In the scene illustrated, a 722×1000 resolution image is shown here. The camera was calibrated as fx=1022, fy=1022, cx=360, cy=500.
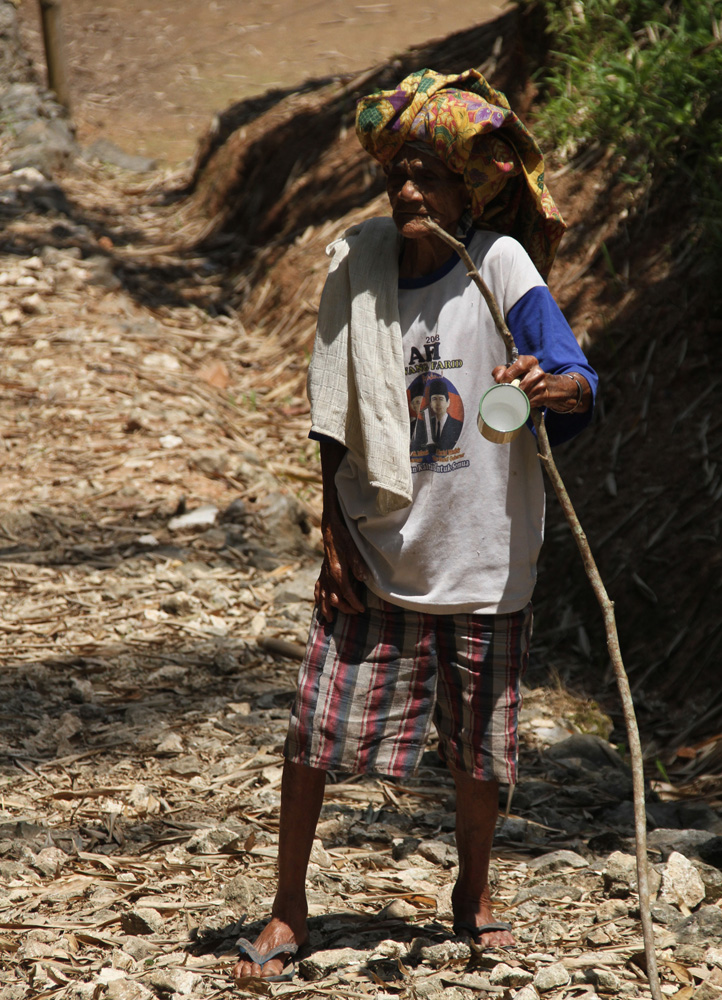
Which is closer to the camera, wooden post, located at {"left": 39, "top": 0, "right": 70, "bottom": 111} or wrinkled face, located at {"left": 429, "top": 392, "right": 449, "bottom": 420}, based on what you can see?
wrinkled face, located at {"left": 429, "top": 392, "right": 449, "bottom": 420}

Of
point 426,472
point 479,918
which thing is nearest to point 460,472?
point 426,472

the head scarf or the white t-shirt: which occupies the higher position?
the head scarf

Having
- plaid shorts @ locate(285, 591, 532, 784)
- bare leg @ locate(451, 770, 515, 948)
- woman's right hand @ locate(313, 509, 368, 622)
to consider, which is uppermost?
woman's right hand @ locate(313, 509, 368, 622)

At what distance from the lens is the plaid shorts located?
2131 millimetres

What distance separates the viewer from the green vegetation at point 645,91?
15.6 ft

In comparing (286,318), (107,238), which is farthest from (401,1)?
(286,318)

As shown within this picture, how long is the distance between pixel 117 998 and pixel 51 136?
396 inches

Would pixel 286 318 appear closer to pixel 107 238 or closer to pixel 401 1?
A: pixel 107 238

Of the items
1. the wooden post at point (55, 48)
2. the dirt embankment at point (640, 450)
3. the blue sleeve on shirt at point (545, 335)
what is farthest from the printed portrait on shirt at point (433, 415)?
the wooden post at point (55, 48)

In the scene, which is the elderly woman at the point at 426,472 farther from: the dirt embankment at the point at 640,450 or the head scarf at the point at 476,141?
the dirt embankment at the point at 640,450

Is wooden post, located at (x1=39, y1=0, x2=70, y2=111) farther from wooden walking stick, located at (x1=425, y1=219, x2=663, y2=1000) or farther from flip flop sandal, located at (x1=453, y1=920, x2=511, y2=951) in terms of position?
flip flop sandal, located at (x1=453, y1=920, x2=511, y2=951)

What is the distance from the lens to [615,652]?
1.76 meters

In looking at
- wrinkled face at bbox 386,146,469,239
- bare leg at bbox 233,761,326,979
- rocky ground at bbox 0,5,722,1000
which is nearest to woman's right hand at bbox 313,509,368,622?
bare leg at bbox 233,761,326,979

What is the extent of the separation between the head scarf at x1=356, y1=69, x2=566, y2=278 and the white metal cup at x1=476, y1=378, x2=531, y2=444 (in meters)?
0.47
